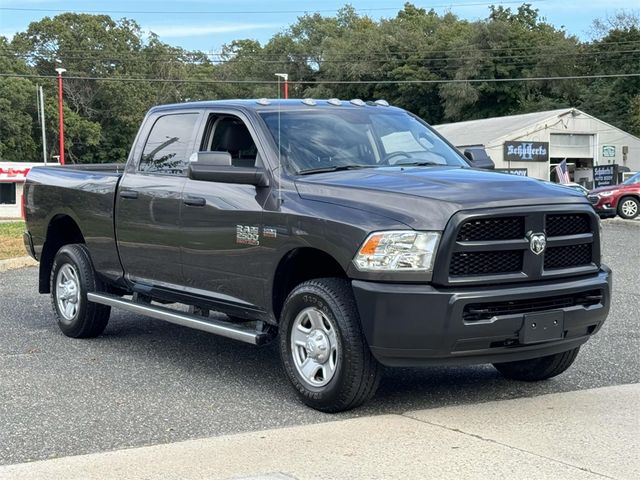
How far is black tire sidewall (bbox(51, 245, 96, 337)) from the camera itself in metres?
8.07

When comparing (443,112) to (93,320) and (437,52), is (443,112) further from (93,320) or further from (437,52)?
(93,320)

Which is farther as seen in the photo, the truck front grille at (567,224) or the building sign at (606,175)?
the building sign at (606,175)

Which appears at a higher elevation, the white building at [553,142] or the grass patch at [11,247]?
the white building at [553,142]

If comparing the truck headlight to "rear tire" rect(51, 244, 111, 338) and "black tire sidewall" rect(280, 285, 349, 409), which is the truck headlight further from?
"rear tire" rect(51, 244, 111, 338)

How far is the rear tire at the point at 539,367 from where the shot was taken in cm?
630

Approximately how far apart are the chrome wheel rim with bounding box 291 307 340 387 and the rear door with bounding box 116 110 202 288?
148 cm

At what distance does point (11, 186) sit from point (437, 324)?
169 feet

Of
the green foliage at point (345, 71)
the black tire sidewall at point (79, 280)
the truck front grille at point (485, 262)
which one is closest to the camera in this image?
the truck front grille at point (485, 262)

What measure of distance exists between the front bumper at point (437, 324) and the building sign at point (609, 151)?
4756cm

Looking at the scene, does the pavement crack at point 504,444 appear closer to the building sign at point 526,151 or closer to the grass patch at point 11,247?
the grass patch at point 11,247

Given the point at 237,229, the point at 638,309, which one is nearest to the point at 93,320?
the point at 237,229

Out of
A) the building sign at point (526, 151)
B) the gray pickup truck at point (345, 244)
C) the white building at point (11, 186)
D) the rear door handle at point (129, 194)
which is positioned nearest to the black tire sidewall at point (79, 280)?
the gray pickup truck at point (345, 244)

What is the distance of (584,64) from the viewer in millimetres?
71125

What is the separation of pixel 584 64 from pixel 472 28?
A: 37.8 feet
